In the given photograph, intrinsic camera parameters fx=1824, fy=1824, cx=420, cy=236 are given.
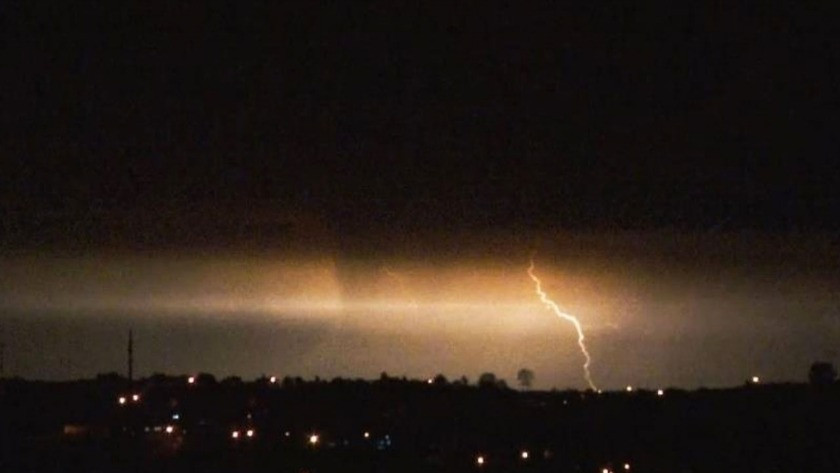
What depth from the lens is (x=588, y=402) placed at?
49062 mm

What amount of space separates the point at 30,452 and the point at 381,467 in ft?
24.8

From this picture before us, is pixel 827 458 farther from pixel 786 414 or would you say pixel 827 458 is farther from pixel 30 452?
pixel 30 452

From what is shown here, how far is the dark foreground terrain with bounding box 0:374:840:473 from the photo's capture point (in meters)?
40.2

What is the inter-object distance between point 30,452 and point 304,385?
17252mm

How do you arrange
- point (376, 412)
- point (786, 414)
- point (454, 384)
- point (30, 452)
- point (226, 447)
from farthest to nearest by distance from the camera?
1. point (454, 384)
2. point (376, 412)
3. point (786, 414)
4. point (226, 447)
5. point (30, 452)

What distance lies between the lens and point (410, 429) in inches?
1769

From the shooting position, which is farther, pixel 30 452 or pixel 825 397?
pixel 825 397

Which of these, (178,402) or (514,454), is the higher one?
(178,402)

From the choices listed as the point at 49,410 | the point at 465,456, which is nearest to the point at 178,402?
the point at 49,410

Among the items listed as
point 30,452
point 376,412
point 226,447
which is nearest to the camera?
point 30,452

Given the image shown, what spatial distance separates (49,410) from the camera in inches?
1876

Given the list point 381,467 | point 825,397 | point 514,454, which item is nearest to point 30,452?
point 381,467

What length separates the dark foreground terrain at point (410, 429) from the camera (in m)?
40.2

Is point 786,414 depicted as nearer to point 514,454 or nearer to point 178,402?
point 514,454
